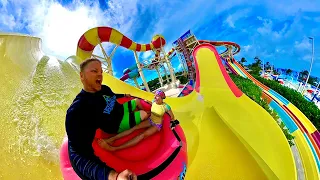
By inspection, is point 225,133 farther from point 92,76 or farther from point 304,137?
point 304,137

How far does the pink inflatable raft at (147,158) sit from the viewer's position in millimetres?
1608

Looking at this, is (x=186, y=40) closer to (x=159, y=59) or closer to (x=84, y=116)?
(x=159, y=59)

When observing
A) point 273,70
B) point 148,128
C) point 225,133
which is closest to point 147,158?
point 148,128

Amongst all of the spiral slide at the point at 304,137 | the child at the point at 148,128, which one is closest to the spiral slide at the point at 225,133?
the child at the point at 148,128

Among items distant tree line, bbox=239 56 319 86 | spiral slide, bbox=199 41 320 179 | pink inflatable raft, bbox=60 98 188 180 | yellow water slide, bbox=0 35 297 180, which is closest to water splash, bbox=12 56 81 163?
yellow water slide, bbox=0 35 297 180

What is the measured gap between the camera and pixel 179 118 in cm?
311

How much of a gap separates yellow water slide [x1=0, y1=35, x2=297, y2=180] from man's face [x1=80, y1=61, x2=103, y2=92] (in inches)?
31.8

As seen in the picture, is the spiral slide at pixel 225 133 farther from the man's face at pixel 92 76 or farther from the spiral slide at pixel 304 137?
the spiral slide at pixel 304 137

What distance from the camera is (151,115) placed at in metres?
1.81

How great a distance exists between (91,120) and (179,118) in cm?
165

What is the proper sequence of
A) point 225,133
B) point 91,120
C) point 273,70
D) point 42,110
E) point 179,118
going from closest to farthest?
point 91,120
point 42,110
point 179,118
point 225,133
point 273,70

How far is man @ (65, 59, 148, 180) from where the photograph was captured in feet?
4.76

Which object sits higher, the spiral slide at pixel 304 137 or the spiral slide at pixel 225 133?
the spiral slide at pixel 304 137

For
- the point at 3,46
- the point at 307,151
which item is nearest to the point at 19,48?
the point at 3,46
